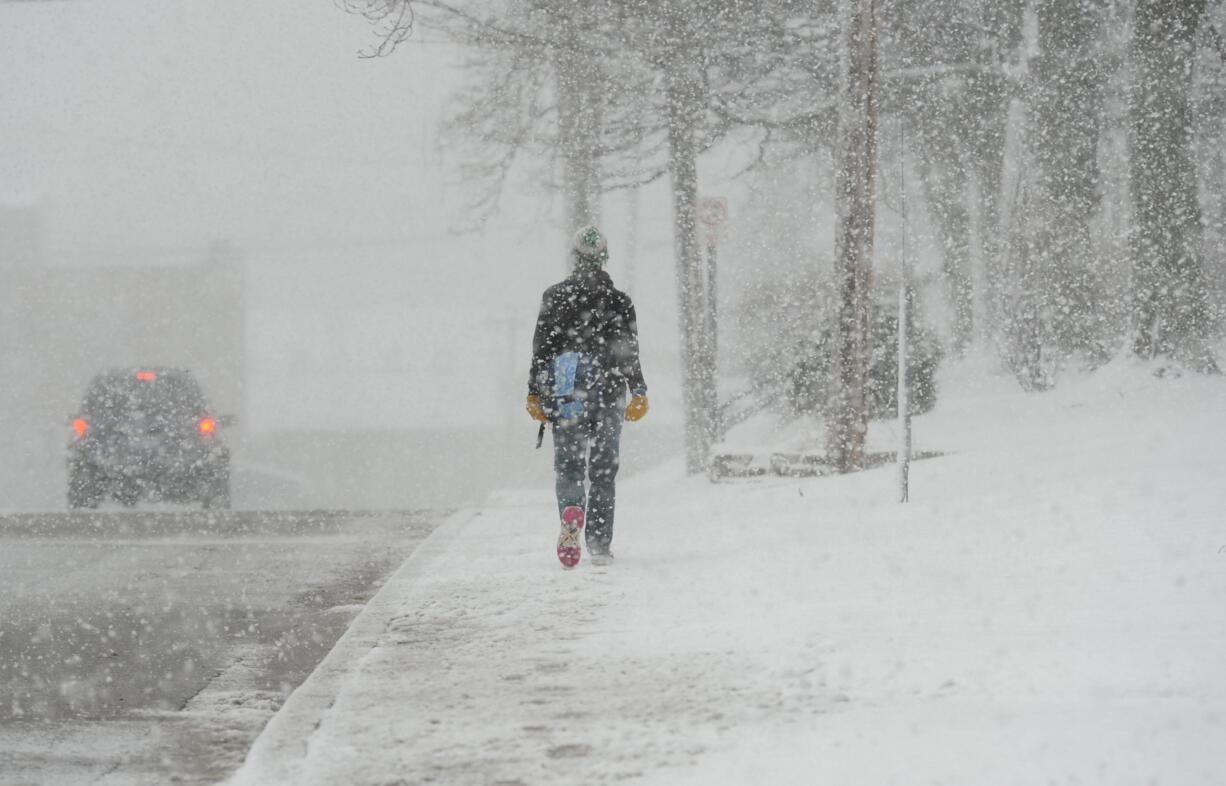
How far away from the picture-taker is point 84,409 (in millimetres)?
13875

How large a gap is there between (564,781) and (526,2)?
1278 centimetres

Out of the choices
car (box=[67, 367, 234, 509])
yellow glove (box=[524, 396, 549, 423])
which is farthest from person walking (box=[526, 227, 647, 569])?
car (box=[67, 367, 234, 509])

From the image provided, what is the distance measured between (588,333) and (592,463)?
2.12ft

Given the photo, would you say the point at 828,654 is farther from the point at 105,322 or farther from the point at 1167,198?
the point at 105,322

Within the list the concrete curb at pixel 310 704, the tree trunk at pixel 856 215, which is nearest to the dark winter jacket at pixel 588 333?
the concrete curb at pixel 310 704

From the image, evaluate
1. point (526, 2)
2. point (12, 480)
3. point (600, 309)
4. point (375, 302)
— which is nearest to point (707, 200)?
point (526, 2)

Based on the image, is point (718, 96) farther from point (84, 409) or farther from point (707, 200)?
point (84, 409)

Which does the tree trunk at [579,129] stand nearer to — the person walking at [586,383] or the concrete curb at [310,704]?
the person walking at [586,383]

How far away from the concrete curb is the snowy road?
0.35 ft

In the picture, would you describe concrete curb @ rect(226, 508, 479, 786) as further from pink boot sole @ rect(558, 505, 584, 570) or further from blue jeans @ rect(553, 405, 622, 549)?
blue jeans @ rect(553, 405, 622, 549)

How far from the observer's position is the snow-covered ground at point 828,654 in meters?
3.20

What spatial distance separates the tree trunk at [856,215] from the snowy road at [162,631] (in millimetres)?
3482

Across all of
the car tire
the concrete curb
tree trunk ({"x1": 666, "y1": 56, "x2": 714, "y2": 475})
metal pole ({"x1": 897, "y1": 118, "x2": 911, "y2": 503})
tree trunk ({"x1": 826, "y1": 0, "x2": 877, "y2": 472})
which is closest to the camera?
the concrete curb

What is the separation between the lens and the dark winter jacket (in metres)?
6.63
